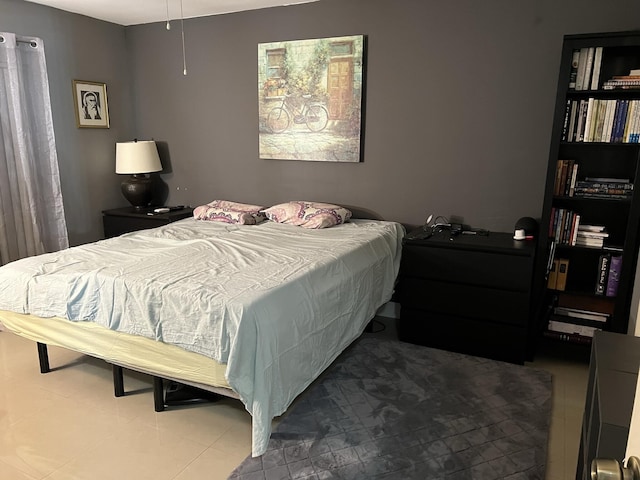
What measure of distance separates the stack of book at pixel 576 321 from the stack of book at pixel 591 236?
0.46 m

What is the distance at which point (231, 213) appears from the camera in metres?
3.62

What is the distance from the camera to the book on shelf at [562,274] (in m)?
2.82

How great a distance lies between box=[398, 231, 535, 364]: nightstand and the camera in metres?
2.72

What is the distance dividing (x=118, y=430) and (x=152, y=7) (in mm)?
3119

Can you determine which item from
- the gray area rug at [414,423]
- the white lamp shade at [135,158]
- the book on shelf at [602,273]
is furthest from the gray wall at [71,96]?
the book on shelf at [602,273]

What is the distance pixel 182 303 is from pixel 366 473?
1.04 m

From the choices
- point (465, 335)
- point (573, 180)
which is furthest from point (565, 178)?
point (465, 335)

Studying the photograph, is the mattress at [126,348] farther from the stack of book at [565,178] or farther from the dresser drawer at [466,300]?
the stack of book at [565,178]

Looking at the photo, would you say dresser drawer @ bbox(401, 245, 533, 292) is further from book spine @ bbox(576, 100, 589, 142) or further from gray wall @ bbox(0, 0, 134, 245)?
gray wall @ bbox(0, 0, 134, 245)

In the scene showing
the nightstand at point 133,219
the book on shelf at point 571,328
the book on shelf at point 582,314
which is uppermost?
the nightstand at point 133,219

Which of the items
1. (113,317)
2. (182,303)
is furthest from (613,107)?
(113,317)

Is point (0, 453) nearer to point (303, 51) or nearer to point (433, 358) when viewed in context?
point (433, 358)

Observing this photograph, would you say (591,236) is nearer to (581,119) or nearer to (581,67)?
(581,119)

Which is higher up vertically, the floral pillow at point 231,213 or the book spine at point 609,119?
the book spine at point 609,119
